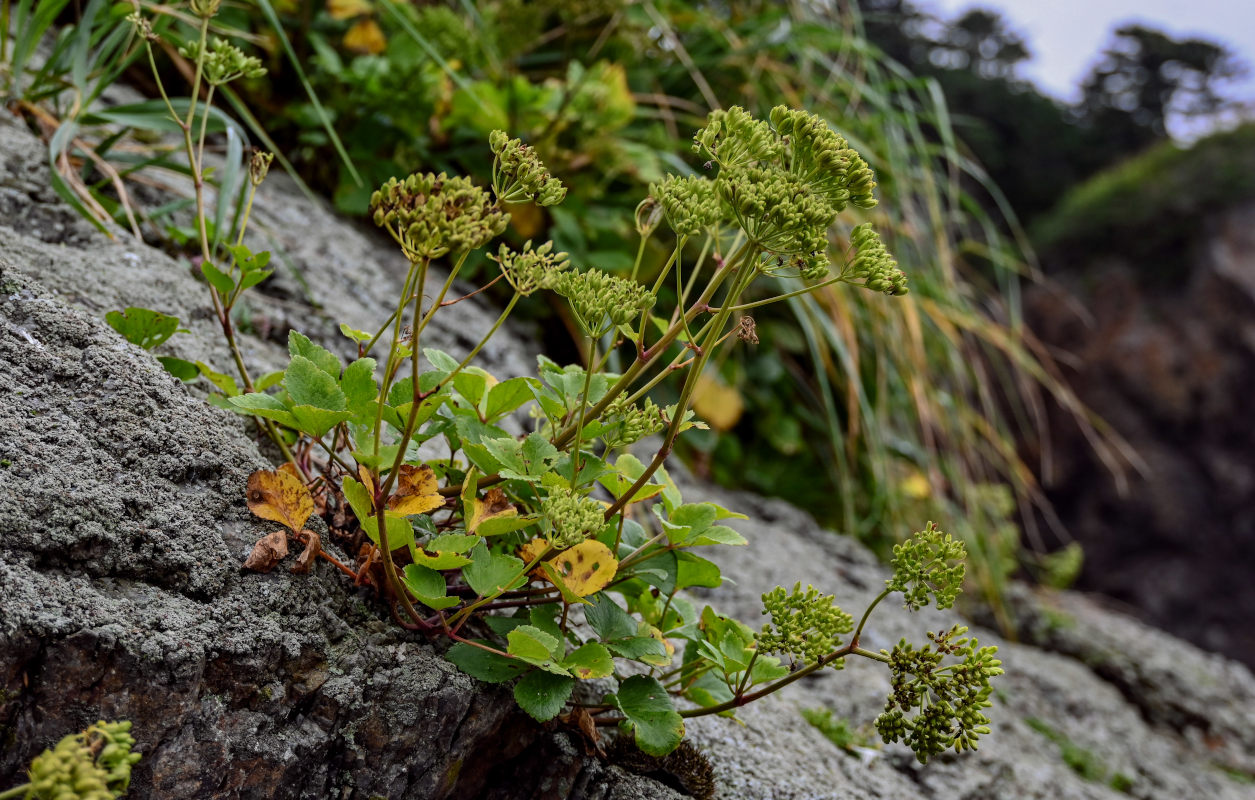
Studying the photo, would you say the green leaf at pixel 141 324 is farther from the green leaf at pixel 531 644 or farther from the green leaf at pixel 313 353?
the green leaf at pixel 531 644

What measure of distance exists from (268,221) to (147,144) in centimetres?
29

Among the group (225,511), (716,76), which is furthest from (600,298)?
(716,76)

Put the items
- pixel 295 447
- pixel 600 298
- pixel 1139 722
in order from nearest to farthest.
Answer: pixel 600 298 → pixel 295 447 → pixel 1139 722

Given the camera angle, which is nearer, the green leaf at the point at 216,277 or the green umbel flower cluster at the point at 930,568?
the green umbel flower cluster at the point at 930,568

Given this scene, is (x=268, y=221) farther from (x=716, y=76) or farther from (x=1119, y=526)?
(x=1119, y=526)

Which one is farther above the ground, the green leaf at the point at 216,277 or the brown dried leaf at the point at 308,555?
the green leaf at the point at 216,277

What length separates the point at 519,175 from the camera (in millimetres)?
777

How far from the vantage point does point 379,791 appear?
85cm

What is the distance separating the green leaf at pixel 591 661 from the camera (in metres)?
0.82

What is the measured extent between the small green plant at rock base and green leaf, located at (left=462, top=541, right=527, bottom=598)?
293 millimetres

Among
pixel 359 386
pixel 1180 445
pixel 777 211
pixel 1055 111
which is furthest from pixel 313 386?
pixel 1055 111

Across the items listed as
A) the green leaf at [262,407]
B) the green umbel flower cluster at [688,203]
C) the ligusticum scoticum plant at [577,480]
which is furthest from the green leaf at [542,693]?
the green umbel flower cluster at [688,203]

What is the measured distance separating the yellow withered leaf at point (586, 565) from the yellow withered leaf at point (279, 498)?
27 centimetres

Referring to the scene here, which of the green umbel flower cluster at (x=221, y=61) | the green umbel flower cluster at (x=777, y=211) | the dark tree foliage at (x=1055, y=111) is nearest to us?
the green umbel flower cluster at (x=777, y=211)
